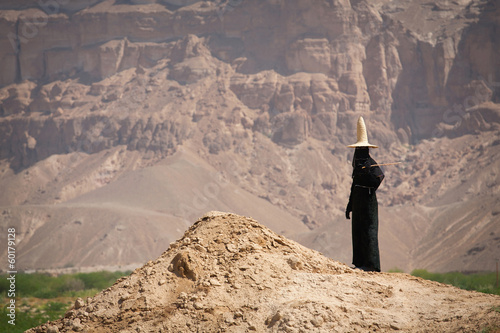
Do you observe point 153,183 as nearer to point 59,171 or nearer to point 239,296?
point 59,171

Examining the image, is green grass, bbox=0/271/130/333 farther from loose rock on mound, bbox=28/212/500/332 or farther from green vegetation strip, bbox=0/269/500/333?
loose rock on mound, bbox=28/212/500/332

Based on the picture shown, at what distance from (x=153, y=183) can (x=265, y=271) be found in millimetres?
68593

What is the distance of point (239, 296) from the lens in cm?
792

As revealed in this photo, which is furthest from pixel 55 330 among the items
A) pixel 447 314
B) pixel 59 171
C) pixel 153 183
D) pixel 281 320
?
pixel 59 171

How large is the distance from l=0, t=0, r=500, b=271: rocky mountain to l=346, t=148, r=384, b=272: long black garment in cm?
5799

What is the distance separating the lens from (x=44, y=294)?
28188mm

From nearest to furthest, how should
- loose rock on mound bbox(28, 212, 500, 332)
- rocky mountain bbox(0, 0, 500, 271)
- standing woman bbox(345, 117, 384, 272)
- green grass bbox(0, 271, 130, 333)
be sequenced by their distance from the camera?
loose rock on mound bbox(28, 212, 500, 332) < standing woman bbox(345, 117, 384, 272) < green grass bbox(0, 271, 130, 333) < rocky mountain bbox(0, 0, 500, 271)

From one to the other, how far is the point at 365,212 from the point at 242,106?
85.3 m

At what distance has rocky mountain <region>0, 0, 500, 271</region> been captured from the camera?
77875 millimetres

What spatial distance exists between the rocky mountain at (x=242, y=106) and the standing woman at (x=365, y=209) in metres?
58.0

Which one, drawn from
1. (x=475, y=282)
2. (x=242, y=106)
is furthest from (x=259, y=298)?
(x=242, y=106)

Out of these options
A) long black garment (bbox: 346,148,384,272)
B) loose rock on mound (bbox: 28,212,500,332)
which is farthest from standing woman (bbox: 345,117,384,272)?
loose rock on mound (bbox: 28,212,500,332)

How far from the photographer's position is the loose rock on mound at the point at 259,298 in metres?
7.42

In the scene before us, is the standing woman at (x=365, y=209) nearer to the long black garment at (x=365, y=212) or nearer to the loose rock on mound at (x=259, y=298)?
the long black garment at (x=365, y=212)
